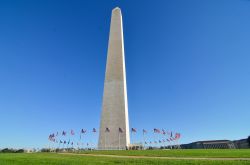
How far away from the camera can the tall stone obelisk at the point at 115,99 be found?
51519mm

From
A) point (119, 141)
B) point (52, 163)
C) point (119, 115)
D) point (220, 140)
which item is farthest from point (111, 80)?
point (220, 140)

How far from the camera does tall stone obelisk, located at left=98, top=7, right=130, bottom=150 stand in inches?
2028

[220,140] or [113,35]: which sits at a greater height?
[113,35]

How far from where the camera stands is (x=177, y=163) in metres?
16.6

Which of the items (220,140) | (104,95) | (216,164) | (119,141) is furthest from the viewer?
(220,140)

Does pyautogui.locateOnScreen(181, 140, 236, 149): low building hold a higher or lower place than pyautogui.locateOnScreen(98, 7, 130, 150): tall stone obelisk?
lower

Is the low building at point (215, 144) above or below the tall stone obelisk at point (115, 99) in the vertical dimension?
below

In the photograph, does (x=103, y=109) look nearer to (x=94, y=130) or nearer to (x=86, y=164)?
(x=94, y=130)

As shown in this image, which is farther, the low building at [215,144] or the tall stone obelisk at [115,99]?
the low building at [215,144]

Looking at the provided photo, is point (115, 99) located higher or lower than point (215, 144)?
higher

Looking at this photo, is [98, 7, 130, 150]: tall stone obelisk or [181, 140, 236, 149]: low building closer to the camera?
[98, 7, 130, 150]: tall stone obelisk

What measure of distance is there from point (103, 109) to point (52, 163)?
1473 inches

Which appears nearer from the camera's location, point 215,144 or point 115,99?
point 115,99

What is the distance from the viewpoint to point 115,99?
5397 centimetres
